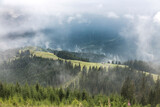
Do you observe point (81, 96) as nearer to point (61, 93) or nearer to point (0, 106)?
point (61, 93)

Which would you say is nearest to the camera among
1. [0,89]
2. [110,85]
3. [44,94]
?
[0,89]

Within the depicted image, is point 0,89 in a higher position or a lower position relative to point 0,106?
lower

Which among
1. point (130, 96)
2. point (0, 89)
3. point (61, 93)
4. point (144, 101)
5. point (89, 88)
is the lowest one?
point (89, 88)

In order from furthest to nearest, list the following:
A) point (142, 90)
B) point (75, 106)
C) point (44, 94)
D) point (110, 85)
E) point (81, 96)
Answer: point (110, 85), point (142, 90), point (81, 96), point (44, 94), point (75, 106)

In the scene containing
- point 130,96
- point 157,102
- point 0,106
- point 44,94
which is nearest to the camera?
point 0,106

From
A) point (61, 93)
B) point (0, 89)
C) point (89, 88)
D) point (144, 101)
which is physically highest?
point (0, 89)

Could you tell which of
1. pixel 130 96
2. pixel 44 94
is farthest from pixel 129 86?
pixel 44 94

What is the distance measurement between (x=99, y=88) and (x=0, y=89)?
502 feet

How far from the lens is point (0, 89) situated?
51.1m

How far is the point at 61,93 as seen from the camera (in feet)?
211

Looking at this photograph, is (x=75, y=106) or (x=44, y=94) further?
(x=44, y=94)

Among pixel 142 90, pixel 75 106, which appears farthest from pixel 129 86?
pixel 75 106

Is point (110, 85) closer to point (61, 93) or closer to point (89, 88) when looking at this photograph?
point (89, 88)

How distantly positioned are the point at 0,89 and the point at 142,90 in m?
107
